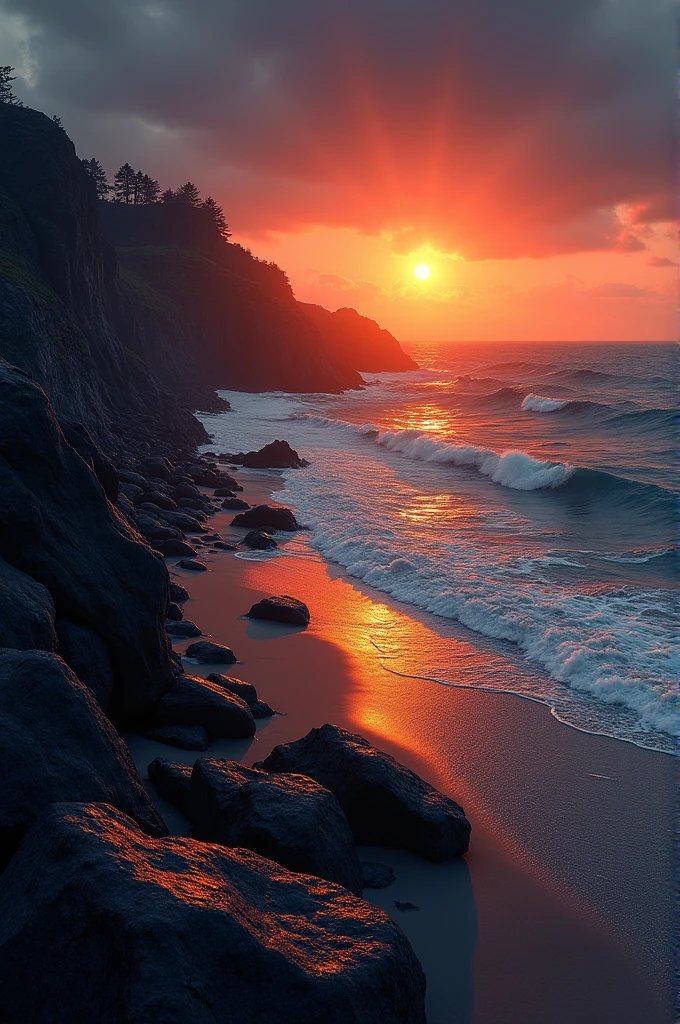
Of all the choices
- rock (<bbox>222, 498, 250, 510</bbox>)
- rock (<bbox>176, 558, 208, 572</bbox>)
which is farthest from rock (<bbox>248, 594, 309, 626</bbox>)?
rock (<bbox>222, 498, 250, 510</bbox>)

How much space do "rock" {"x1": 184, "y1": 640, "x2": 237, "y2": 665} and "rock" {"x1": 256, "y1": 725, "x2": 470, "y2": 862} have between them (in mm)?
3465

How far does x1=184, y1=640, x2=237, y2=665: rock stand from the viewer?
9445 mm

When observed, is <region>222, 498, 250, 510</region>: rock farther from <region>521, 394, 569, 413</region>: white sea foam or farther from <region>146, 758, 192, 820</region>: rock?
<region>521, 394, 569, 413</region>: white sea foam

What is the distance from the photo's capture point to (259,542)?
16438 mm

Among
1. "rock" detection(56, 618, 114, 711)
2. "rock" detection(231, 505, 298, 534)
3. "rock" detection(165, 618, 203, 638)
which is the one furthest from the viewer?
"rock" detection(231, 505, 298, 534)

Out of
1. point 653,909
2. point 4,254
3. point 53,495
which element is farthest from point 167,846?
point 4,254

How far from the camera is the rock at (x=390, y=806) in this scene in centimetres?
578

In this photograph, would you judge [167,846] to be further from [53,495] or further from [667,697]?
[667,697]

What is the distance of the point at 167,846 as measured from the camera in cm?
371

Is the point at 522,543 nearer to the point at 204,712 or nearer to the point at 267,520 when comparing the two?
the point at 267,520

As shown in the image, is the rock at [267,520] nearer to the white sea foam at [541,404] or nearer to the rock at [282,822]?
the rock at [282,822]

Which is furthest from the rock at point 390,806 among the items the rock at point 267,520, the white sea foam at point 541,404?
the white sea foam at point 541,404

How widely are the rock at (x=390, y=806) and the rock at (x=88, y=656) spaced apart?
2011mm

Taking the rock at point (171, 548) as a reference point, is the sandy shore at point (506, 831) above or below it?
below
